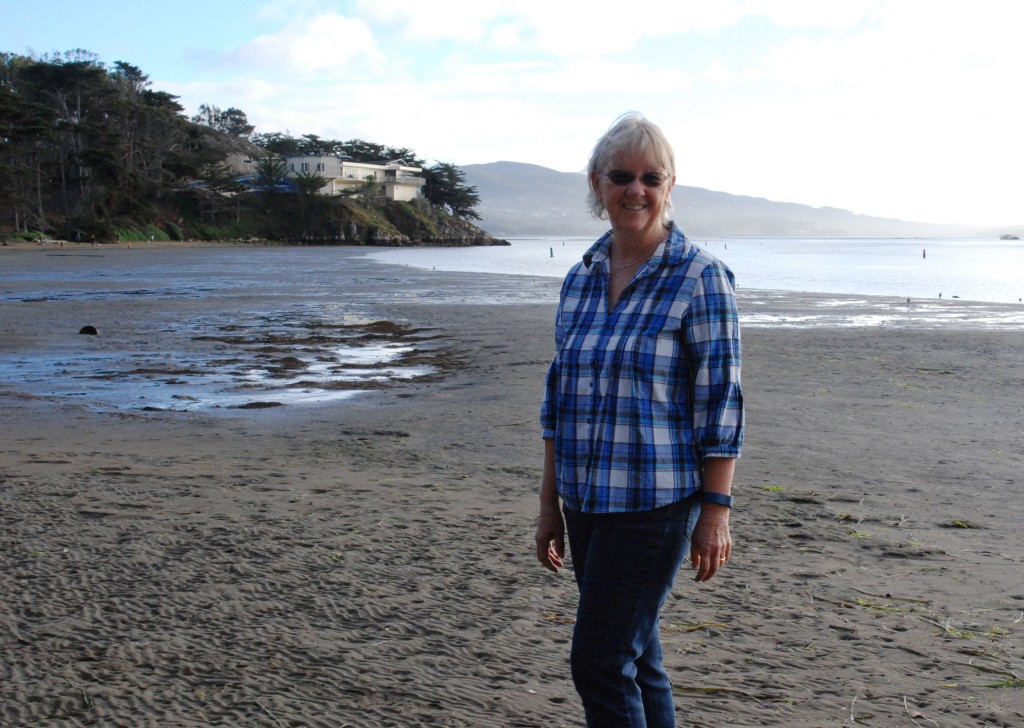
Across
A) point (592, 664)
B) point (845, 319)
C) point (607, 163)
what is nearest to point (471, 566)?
point (592, 664)

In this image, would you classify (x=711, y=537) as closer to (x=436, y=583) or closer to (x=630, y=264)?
(x=630, y=264)

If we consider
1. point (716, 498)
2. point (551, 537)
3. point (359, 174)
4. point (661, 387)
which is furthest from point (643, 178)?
point (359, 174)

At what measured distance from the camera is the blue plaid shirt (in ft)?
7.50

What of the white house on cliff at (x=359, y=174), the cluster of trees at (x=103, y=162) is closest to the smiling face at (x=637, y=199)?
the cluster of trees at (x=103, y=162)

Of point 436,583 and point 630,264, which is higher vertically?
point 630,264

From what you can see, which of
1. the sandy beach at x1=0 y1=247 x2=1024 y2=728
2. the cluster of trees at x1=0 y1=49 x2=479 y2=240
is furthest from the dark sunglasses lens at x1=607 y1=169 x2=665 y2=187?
the cluster of trees at x1=0 y1=49 x2=479 y2=240

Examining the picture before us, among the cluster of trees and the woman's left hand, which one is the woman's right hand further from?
the cluster of trees

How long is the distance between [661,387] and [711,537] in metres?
0.39

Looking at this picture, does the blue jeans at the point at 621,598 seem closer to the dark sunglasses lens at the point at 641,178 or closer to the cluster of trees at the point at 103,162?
the dark sunglasses lens at the point at 641,178

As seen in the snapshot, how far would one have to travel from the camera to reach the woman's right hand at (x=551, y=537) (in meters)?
2.66

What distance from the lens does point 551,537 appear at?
2674 millimetres

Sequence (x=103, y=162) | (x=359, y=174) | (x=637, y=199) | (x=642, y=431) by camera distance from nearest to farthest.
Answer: (x=642, y=431) < (x=637, y=199) < (x=103, y=162) < (x=359, y=174)

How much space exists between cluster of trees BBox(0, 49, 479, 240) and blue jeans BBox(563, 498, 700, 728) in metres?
66.5

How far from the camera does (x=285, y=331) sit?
17.7 metres
